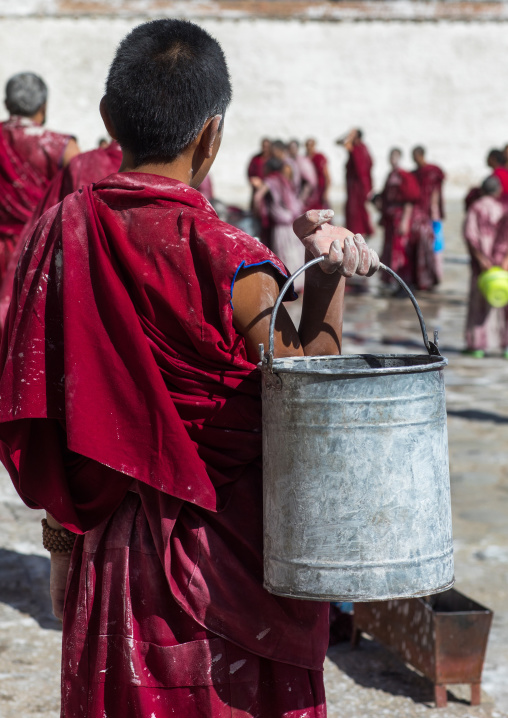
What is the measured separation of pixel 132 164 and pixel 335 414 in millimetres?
558

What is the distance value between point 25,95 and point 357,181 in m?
10.6

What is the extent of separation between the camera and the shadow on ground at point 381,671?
3.05 metres

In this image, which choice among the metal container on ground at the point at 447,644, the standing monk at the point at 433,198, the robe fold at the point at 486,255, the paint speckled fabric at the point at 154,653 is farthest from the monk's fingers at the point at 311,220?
the standing monk at the point at 433,198

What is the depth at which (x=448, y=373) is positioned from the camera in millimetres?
7988

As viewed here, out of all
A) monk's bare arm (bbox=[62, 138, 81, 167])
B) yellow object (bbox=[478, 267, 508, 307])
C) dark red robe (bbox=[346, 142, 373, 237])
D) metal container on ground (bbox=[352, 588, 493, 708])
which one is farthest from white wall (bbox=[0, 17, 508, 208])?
metal container on ground (bbox=[352, 588, 493, 708])

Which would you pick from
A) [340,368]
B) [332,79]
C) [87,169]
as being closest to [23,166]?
[87,169]

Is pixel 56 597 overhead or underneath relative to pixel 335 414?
underneath

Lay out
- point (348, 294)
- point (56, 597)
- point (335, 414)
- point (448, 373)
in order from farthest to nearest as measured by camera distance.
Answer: point (348, 294), point (448, 373), point (56, 597), point (335, 414)

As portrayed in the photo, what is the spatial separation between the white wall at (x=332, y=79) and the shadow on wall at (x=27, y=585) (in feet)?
74.8

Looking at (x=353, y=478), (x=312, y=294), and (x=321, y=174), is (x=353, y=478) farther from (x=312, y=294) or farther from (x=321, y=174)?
(x=321, y=174)

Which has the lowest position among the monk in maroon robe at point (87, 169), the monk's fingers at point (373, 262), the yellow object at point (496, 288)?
the monk's fingers at point (373, 262)

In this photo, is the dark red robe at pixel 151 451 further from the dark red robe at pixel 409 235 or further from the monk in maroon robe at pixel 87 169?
the dark red robe at pixel 409 235

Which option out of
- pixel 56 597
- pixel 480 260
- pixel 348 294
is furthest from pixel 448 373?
pixel 56 597

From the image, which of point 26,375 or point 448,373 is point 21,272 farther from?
point 448,373
